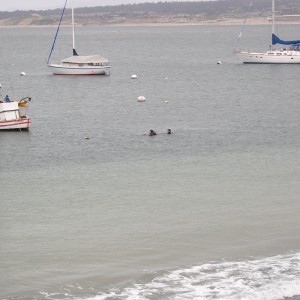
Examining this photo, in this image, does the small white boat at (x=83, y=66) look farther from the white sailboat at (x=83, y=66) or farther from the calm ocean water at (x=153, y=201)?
the calm ocean water at (x=153, y=201)

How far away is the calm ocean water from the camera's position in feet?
91.7

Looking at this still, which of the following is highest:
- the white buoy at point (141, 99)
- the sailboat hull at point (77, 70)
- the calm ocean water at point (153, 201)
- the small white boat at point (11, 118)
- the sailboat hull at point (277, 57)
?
the small white boat at point (11, 118)

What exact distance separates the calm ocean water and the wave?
0.12ft

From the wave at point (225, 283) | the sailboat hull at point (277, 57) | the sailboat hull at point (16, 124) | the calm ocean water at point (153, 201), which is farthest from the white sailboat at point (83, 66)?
the wave at point (225, 283)

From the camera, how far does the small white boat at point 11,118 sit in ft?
176

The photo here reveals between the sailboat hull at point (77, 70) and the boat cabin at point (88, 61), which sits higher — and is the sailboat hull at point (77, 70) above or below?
below

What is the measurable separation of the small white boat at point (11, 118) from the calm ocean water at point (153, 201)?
0.68m

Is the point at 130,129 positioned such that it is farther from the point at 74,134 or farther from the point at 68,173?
the point at 68,173

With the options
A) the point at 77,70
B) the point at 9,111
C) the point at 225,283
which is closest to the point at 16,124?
the point at 9,111

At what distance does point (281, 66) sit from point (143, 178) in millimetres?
66474

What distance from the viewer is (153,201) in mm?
37188

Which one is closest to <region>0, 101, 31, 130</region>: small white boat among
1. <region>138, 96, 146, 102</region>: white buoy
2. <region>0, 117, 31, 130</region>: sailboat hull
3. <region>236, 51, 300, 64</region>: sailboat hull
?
<region>0, 117, 31, 130</region>: sailboat hull

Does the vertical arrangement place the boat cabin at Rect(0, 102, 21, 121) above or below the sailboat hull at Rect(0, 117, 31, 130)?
above

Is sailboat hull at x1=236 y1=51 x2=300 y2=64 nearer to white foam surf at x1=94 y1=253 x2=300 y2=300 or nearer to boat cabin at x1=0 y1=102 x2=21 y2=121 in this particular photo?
boat cabin at x1=0 y1=102 x2=21 y2=121
